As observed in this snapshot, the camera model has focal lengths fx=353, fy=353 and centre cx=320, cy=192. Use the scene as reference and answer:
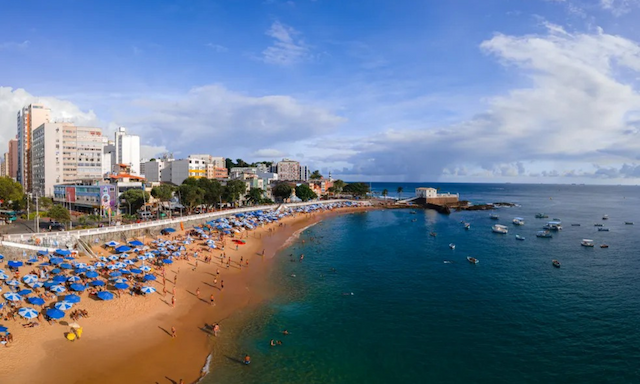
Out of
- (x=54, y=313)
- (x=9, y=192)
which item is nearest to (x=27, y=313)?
(x=54, y=313)

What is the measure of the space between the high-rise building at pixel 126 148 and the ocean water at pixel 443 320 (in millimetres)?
112653

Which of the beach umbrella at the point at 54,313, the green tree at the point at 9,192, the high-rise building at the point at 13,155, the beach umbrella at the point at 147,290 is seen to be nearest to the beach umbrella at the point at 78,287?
the beach umbrella at the point at 54,313

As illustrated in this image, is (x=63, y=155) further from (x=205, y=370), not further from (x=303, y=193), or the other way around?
(x=205, y=370)

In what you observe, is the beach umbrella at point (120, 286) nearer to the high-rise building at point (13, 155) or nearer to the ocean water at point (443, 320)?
the ocean water at point (443, 320)

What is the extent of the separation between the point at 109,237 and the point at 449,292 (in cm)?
4737

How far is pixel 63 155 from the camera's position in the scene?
108938 mm

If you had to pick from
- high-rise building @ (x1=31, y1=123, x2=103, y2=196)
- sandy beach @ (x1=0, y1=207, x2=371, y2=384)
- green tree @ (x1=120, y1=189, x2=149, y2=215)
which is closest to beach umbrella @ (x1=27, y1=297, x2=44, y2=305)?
sandy beach @ (x1=0, y1=207, x2=371, y2=384)

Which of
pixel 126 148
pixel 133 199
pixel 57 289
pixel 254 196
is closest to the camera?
pixel 57 289

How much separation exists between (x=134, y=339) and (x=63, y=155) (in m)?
106

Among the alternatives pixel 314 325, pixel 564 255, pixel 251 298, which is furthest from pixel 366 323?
pixel 564 255

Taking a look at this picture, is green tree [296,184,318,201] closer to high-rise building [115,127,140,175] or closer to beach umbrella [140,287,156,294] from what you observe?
high-rise building [115,127,140,175]

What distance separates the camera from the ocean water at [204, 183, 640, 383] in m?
24.8

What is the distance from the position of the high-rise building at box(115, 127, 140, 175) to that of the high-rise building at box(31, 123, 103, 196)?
2567 centimetres

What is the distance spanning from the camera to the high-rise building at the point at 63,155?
10731 centimetres
